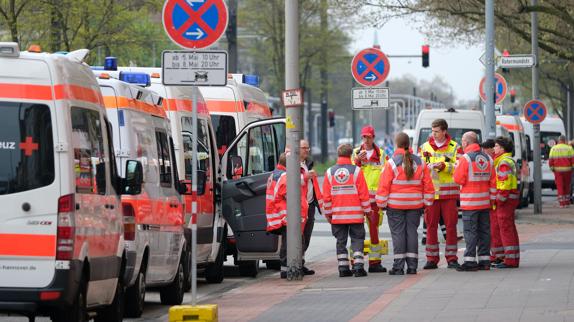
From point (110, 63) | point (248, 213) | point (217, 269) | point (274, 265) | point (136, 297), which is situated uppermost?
point (110, 63)

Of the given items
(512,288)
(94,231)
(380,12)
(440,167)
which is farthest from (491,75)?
(94,231)

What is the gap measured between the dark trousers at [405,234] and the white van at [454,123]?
15.1 meters

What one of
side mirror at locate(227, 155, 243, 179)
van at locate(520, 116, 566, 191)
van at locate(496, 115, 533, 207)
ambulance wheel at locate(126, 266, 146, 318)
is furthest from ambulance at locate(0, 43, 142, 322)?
van at locate(520, 116, 566, 191)

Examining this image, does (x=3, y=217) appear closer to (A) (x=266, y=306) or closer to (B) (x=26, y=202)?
(B) (x=26, y=202)

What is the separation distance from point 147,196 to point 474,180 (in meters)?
5.50

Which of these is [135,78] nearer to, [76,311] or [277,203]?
[277,203]

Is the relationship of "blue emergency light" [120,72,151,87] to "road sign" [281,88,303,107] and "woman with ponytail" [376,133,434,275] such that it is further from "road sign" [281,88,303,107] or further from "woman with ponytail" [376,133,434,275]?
"woman with ponytail" [376,133,434,275]

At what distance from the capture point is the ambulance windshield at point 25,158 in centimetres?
1080

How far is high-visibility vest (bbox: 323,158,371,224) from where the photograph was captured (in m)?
17.8

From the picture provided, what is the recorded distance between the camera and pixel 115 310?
1273 centimetres

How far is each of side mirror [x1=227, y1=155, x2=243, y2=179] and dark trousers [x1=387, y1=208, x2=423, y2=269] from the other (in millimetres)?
2137

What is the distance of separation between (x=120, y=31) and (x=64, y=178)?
24.4 meters

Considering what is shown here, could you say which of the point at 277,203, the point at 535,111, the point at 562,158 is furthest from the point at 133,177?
the point at 562,158

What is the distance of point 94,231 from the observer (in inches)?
452
